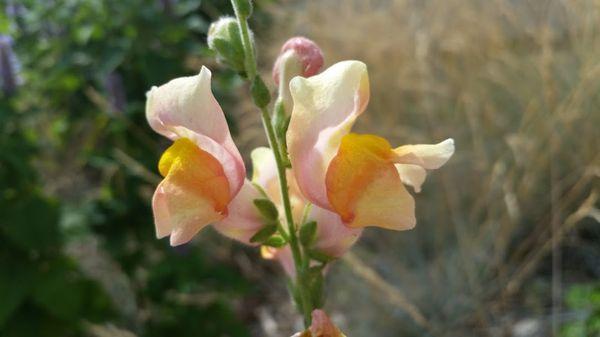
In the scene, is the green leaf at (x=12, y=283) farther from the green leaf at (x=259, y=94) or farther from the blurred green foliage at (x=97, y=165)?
the green leaf at (x=259, y=94)

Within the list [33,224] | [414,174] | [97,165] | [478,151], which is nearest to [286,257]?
[414,174]

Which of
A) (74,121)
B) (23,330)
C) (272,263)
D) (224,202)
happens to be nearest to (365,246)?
(272,263)

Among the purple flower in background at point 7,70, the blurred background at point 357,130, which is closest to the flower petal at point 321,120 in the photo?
the blurred background at point 357,130

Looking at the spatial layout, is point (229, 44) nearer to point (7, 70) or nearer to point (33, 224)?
point (33, 224)

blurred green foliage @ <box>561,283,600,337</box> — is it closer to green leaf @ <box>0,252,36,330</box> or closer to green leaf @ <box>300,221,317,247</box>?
green leaf @ <box>300,221,317,247</box>

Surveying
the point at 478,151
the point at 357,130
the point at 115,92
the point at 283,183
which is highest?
the point at 283,183

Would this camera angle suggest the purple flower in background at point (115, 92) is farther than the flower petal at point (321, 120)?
Yes
